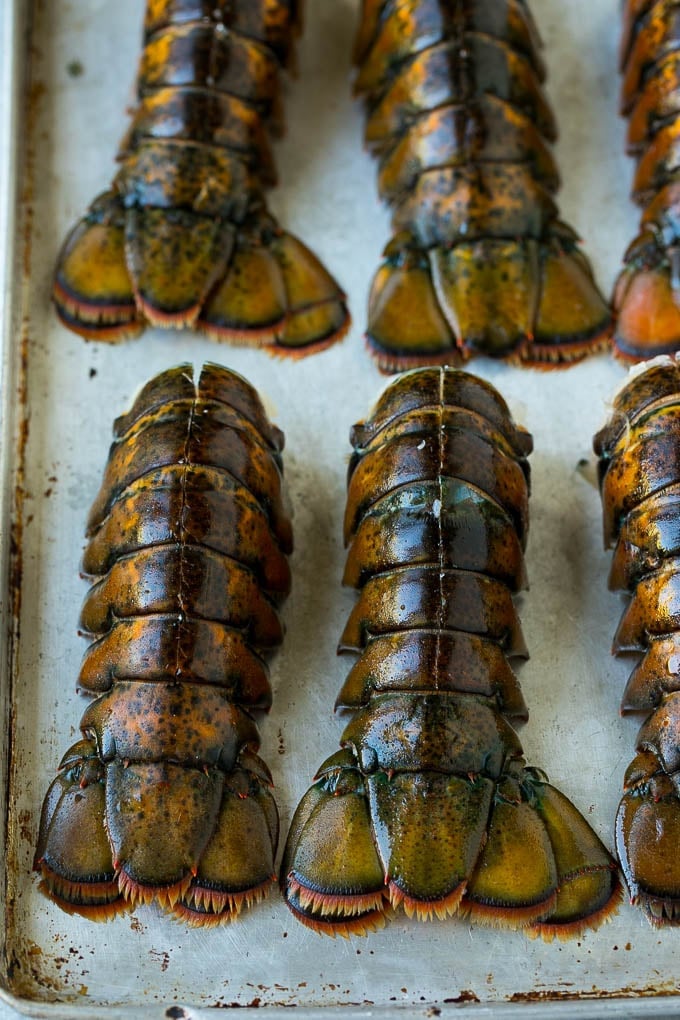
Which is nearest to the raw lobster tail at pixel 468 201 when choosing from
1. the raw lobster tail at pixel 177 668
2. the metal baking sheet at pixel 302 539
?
the metal baking sheet at pixel 302 539

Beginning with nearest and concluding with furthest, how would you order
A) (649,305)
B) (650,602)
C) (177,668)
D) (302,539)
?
(177,668)
(650,602)
(302,539)
(649,305)

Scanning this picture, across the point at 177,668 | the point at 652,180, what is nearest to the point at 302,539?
the point at 177,668

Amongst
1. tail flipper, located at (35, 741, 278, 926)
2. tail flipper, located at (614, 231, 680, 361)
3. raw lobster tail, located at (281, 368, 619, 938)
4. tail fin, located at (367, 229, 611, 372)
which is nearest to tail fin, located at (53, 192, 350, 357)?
tail fin, located at (367, 229, 611, 372)

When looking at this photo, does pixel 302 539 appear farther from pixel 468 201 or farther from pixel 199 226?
pixel 468 201

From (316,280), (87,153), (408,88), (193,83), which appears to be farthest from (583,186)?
(87,153)

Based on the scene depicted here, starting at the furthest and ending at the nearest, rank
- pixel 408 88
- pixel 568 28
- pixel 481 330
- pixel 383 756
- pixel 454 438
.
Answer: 1. pixel 568 28
2. pixel 408 88
3. pixel 481 330
4. pixel 454 438
5. pixel 383 756

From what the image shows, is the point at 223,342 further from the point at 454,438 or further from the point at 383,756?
the point at 383,756
